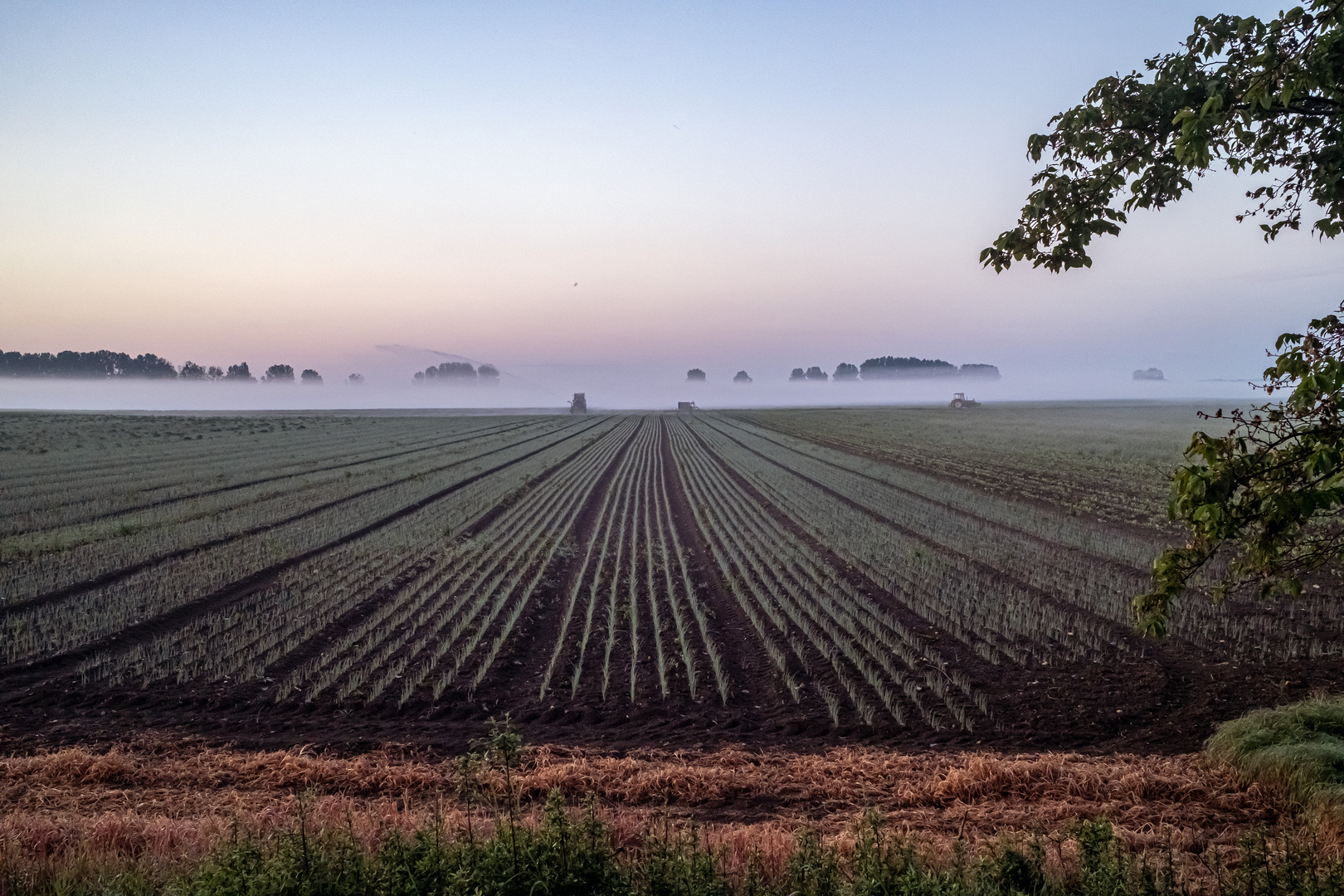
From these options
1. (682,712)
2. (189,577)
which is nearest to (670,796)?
(682,712)

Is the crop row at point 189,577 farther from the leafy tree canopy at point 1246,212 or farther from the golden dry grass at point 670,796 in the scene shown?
the leafy tree canopy at point 1246,212

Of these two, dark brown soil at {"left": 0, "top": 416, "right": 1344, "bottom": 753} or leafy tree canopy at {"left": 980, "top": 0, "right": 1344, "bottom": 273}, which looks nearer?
leafy tree canopy at {"left": 980, "top": 0, "right": 1344, "bottom": 273}

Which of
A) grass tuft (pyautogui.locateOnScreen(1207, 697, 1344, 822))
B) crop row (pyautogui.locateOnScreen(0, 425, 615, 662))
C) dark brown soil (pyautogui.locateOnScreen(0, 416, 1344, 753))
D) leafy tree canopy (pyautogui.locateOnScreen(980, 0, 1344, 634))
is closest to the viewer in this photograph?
leafy tree canopy (pyautogui.locateOnScreen(980, 0, 1344, 634))

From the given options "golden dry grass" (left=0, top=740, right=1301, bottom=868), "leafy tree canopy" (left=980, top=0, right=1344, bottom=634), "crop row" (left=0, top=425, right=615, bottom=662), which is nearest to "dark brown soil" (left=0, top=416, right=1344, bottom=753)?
"golden dry grass" (left=0, top=740, right=1301, bottom=868)

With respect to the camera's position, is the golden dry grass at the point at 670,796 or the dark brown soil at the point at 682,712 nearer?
the golden dry grass at the point at 670,796

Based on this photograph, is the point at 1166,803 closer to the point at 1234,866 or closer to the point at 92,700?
the point at 1234,866

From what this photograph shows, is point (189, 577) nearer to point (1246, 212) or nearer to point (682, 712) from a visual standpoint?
point (682, 712)

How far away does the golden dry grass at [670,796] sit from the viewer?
5.30m

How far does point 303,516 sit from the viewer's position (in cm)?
2244

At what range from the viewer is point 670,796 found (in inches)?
257

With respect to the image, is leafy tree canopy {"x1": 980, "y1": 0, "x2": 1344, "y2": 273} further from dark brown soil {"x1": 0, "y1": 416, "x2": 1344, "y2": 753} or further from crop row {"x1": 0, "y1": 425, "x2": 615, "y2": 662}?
crop row {"x1": 0, "y1": 425, "x2": 615, "y2": 662}

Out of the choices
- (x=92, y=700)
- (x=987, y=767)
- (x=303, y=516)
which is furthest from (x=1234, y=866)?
(x=303, y=516)

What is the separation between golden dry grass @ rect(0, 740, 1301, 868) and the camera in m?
5.30

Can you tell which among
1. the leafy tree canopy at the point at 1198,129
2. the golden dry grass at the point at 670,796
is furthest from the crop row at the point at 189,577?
the leafy tree canopy at the point at 1198,129
